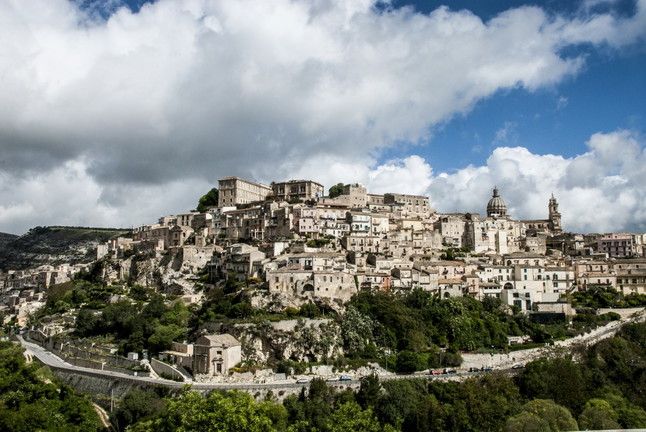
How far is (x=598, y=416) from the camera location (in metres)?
43.5

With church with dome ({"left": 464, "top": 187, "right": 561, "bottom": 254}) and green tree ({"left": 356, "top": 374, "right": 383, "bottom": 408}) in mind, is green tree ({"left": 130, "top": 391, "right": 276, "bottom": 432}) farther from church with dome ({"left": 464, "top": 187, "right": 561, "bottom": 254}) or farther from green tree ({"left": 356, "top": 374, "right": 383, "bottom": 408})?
church with dome ({"left": 464, "top": 187, "right": 561, "bottom": 254})

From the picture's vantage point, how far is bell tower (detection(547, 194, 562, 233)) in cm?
11044

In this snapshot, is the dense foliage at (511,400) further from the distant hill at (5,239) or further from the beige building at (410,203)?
the distant hill at (5,239)

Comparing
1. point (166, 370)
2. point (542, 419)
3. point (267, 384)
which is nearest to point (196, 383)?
point (166, 370)

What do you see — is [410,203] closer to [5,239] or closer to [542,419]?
[542,419]

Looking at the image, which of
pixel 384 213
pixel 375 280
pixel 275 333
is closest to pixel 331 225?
pixel 384 213

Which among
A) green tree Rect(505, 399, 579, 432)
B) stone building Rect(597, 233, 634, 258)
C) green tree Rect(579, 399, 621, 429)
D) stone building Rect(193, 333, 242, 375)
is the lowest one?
green tree Rect(579, 399, 621, 429)

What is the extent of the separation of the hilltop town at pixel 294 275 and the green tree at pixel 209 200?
13.7 inches

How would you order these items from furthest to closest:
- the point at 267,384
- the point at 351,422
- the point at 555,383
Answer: the point at 555,383 → the point at 267,384 → the point at 351,422

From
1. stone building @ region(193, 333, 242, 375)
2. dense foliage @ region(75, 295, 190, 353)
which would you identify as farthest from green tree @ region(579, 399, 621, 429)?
dense foliage @ region(75, 295, 190, 353)

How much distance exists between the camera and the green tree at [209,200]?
98088 millimetres

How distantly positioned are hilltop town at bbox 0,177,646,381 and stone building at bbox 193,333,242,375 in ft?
0.36

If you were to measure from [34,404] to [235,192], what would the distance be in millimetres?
58536

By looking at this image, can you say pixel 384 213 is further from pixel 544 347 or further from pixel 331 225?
pixel 544 347
